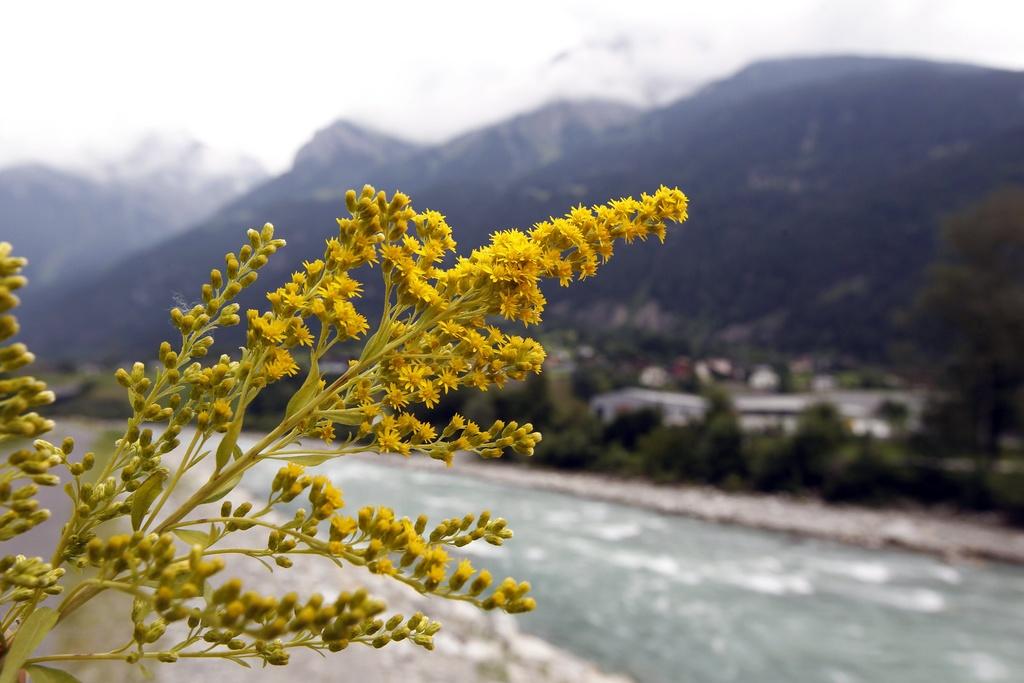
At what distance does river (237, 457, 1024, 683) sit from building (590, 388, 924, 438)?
21397 millimetres

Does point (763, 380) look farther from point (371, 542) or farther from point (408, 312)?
point (371, 542)

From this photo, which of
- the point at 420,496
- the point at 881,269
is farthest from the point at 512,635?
the point at 881,269

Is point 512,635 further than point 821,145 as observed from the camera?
No

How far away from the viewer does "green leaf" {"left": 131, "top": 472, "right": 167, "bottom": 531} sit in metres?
1.18

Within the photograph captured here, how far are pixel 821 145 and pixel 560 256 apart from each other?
212 metres

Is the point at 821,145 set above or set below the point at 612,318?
above

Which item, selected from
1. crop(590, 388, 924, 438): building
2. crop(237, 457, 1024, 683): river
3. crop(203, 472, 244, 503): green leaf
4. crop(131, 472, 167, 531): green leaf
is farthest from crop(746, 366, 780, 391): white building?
crop(131, 472, 167, 531): green leaf

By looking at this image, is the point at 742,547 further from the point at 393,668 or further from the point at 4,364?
the point at 4,364

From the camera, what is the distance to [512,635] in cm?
1980

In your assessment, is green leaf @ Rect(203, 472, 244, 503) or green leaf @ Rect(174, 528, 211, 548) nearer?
green leaf @ Rect(174, 528, 211, 548)

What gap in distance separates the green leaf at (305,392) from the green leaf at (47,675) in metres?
0.56

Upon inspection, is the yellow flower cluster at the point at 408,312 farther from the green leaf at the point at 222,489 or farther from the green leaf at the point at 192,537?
the green leaf at the point at 192,537

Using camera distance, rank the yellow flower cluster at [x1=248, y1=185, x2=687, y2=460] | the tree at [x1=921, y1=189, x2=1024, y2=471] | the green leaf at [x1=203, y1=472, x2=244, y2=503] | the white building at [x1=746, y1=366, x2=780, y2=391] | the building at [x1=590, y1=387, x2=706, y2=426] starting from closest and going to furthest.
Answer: the green leaf at [x1=203, y1=472, x2=244, y2=503]
the yellow flower cluster at [x1=248, y1=185, x2=687, y2=460]
the tree at [x1=921, y1=189, x2=1024, y2=471]
the building at [x1=590, y1=387, x2=706, y2=426]
the white building at [x1=746, y1=366, x2=780, y2=391]

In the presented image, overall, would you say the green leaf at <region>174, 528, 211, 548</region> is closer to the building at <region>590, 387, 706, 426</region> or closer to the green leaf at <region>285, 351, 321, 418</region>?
the green leaf at <region>285, 351, 321, 418</region>
